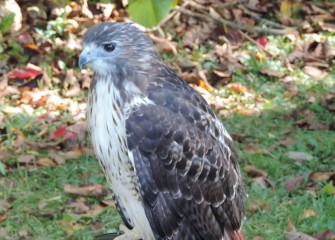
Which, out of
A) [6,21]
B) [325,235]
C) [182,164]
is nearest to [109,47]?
[182,164]

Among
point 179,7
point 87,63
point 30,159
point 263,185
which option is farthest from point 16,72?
point 87,63

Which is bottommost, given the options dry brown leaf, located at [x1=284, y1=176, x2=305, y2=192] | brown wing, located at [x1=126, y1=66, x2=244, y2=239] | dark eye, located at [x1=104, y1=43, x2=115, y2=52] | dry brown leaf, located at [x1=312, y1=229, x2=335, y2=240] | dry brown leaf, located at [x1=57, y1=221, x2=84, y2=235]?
dry brown leaf, located at [x1=57, y1=221, x2=84, y2=235]

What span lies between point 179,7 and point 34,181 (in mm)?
3391

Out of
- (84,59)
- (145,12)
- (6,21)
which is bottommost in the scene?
(6,21)

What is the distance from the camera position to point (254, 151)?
620 cm

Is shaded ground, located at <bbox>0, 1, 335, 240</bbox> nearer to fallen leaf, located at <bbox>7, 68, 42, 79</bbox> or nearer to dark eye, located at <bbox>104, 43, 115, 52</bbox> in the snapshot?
fallen leaf, located at <bbox>7, 68, 42, 79</bbox>

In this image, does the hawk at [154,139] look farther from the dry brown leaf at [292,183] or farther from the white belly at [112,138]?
the dry brown leaf at [292,183]

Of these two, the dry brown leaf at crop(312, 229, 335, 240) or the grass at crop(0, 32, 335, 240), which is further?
the grass at crop(0, 32, 335, 240)

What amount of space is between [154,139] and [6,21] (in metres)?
4.15

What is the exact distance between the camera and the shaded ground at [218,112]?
17.6 ft

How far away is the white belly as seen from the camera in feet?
12.4

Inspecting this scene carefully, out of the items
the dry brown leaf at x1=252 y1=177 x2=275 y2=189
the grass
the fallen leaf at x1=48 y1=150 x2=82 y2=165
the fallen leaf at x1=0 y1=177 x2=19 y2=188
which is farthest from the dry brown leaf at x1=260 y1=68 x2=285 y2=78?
the fallen leaf at x1=0 y1=177 x2=19 y2=188

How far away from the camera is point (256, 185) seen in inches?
225

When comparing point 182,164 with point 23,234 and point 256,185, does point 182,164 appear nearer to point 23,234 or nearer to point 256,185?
point 23,234
